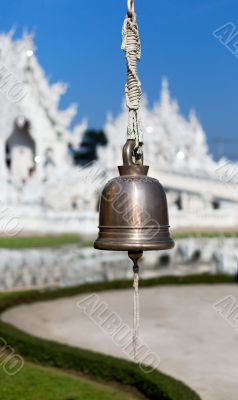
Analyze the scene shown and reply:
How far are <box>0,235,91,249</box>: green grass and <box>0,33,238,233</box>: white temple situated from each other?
1358 millimetres

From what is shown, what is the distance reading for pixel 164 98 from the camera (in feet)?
120

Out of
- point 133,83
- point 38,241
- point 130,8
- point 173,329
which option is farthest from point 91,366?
point 38,241

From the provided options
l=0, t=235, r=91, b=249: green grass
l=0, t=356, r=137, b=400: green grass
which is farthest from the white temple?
l=0, t=356, r=137, b=400: green grass

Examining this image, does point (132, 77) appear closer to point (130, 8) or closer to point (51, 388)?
point (130, 8)

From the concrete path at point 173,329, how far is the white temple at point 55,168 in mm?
9766

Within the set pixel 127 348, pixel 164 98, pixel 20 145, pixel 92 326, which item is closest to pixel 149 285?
pixel 92 326

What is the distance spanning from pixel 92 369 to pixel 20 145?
84.5ft

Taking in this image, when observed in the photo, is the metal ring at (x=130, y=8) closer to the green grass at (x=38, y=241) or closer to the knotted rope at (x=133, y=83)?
the knotted rope at (x=133, y=83)

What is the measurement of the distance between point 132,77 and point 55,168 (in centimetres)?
2510

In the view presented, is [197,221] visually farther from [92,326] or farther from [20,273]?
[92,326]

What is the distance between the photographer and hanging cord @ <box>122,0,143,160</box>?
264 cm

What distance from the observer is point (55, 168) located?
27.6m

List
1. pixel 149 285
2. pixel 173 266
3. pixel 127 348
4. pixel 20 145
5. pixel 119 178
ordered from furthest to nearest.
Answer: pixel 20 145, pixel 173 266, pixel 149 285, pixel 127 348, pixel 119 178

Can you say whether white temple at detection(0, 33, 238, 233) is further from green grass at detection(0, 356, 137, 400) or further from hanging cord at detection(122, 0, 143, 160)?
hanging cord at detection(122, 0, 143, 160)
